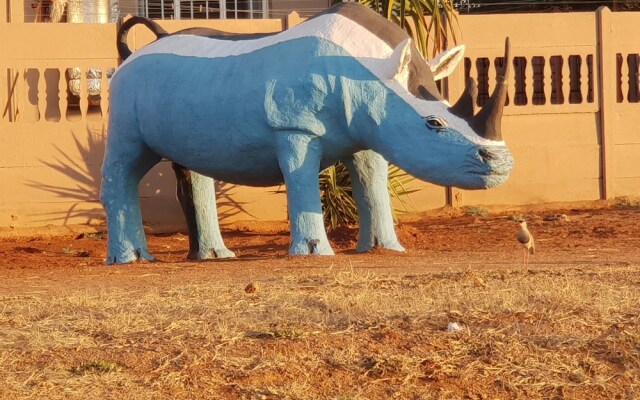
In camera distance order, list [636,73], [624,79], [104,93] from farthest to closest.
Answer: [636,73] → [624,79] → [104,93]

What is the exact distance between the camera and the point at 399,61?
1074 cm

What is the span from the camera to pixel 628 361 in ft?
22.1

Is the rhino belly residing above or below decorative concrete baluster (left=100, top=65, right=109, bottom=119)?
below

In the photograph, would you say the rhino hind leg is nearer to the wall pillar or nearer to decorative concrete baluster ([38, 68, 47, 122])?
decorative concrete baluster ([38, 68, 47, 122])

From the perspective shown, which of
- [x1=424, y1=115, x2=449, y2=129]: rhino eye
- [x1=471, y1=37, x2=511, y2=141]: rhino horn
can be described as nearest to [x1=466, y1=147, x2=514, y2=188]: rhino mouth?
[x1=471, y1=37, x2=511, y2=141]: rhino horn

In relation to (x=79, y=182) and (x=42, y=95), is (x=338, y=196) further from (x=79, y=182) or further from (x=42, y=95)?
(x=42, y=95)

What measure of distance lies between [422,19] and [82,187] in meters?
4.06

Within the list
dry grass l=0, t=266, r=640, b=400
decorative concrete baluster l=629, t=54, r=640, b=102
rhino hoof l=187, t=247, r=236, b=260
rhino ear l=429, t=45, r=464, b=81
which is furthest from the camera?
decorative concrete baluster l=629, t=54, r=640, b=102

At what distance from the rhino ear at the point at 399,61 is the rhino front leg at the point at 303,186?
805 mm

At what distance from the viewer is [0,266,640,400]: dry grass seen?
6457 millimetres

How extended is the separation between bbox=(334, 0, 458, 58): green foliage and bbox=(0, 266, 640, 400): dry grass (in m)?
6.25

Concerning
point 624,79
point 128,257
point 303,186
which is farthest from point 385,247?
point 624,79

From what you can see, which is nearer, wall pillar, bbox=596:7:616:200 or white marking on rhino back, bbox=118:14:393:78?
white marking on rhino back, bbox=118:14:393:78

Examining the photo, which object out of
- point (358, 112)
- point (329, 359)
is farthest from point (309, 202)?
point (329, 359)
